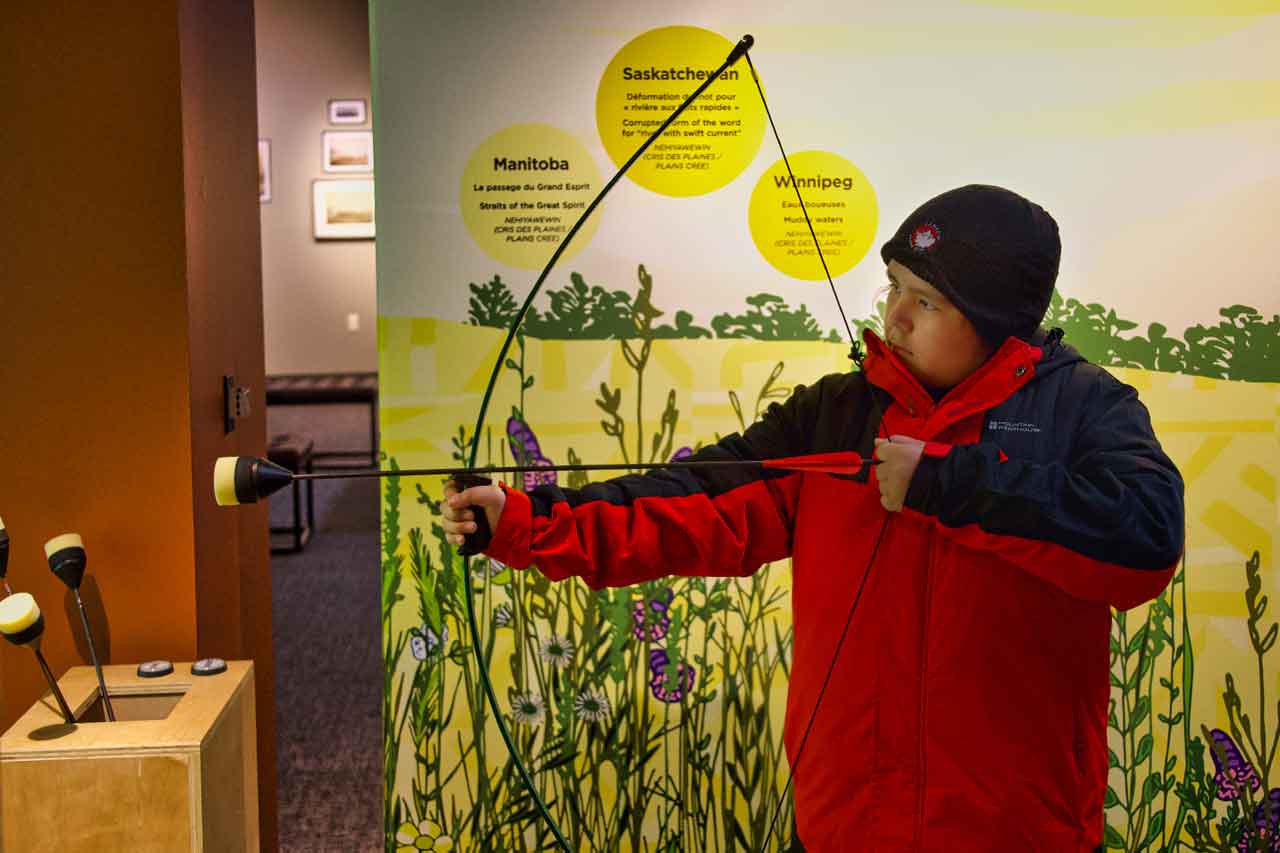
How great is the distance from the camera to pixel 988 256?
160 cm

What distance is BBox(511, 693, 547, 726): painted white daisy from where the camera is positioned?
2.34 m

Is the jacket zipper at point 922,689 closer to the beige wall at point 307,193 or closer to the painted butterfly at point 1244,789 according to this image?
the painted butterfly at point 1244,789

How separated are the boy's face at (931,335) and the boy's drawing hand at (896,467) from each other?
16cm

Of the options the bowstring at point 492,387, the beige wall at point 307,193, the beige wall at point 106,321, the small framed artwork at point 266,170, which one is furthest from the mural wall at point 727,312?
the small framed artwork at point 266,170

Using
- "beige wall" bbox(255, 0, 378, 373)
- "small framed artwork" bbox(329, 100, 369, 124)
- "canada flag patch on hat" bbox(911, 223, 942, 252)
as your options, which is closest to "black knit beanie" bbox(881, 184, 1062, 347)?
"canada flag patch on hat" bbox(911, 223, 942, 252)

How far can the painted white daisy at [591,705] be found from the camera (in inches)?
92.4

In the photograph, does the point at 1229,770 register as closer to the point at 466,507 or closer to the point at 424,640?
the point at 424,640

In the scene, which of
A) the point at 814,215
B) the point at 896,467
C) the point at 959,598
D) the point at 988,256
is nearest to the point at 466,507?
the point at 896,467

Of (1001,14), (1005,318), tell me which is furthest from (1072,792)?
(1001,14)

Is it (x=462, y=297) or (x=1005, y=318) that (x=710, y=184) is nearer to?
(x=462, y=297)

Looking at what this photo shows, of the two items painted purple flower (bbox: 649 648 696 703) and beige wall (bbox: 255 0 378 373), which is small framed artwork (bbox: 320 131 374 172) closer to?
beige wall (bbox: 255 0 378 373)

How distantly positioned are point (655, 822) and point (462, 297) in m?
1.10

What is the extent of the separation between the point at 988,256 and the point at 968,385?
0.17 metres

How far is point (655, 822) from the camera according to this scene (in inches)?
94.3
